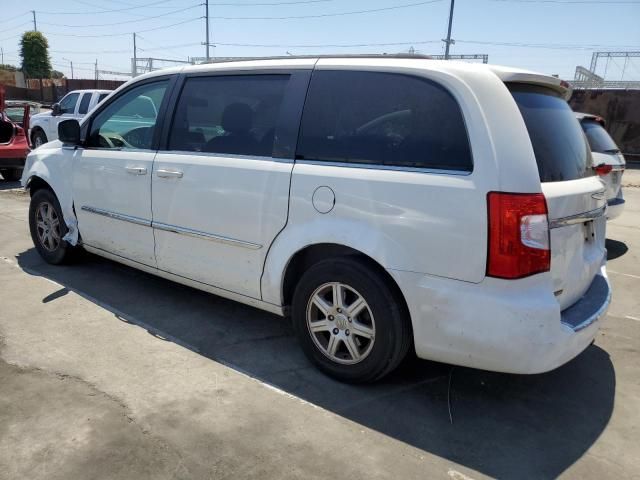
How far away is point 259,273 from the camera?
3.46m

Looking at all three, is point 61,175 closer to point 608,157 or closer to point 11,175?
point 608,157

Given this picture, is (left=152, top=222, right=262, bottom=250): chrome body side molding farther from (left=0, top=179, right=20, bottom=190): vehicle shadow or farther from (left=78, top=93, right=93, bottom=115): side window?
(left=78, top=93, right=93, bottom=115): side window

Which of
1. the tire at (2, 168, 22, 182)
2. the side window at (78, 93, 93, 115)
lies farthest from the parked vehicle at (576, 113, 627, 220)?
the side window at (78, 93, 93, 115)

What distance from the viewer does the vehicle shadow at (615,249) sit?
21.2ft

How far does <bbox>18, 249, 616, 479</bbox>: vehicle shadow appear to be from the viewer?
2656mm

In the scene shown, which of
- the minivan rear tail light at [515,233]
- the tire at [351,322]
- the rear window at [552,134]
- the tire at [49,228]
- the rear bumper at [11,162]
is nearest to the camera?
the minivan rear tail light at [515,233]

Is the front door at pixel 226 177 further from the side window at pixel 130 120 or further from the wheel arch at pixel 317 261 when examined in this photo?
the side window at pixel 130 120

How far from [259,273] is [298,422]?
1024 millimetres

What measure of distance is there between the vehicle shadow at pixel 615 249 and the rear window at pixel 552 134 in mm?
3797

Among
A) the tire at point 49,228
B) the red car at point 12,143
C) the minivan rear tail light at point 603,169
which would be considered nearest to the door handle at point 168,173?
the tire at point 49,228

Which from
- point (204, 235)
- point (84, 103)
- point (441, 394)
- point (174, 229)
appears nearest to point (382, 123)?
point (204, 235)

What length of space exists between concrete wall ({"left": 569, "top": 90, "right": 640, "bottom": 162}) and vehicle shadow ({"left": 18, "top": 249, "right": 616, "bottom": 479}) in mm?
18760

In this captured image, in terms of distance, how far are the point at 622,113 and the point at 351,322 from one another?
66.7 ft

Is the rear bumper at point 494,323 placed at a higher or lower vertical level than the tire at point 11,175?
higher
